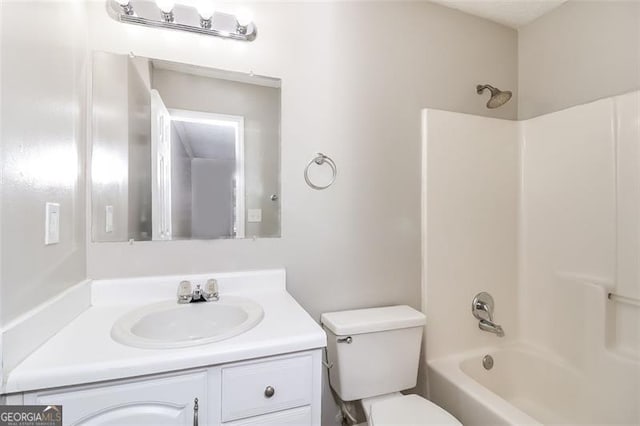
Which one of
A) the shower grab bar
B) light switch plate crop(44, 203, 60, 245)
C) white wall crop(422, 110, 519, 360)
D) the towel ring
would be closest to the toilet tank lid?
white wall crop(422, 110, 519, 360)

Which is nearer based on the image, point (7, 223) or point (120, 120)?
point (7, 223)

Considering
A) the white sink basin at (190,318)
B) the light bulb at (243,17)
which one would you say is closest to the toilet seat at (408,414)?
the white sink basin at (190,318)

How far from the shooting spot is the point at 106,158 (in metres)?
1.25

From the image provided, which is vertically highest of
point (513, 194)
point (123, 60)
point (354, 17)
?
point (354, 17)

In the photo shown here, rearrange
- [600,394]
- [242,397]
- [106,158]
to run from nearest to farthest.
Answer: [242,397]
[106,158]
[600,394]

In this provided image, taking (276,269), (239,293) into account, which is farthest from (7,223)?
(276,269)

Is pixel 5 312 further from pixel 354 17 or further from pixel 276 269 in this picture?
pixel 354 17

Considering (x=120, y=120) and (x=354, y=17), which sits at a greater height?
(x=354, y=17)

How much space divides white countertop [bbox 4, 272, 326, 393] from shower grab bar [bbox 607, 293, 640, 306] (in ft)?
5.01

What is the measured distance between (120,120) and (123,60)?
24 centimetres

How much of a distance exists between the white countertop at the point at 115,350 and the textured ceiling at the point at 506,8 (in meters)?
1.95

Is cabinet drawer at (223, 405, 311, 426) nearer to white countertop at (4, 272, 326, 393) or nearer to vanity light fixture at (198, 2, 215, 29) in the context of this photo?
white countertop at (4, 272, 326, 393)

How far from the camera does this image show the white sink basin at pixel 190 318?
3.64 feet

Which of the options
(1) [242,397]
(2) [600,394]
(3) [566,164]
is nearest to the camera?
(1) [242,397]
